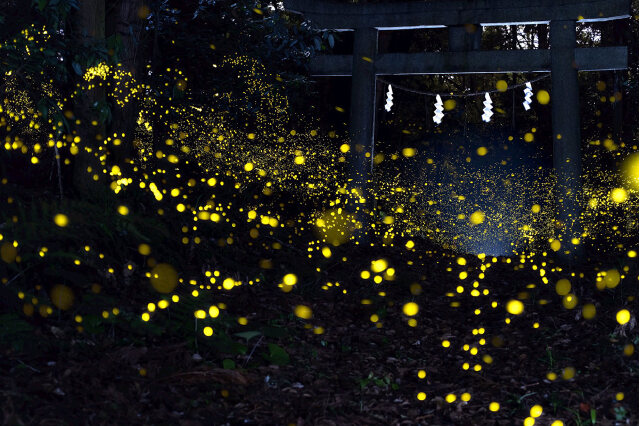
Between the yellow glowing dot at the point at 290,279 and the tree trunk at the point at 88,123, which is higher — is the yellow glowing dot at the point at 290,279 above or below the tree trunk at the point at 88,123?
below

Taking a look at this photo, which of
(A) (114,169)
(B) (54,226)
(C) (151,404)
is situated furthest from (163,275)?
(C) (151,404)

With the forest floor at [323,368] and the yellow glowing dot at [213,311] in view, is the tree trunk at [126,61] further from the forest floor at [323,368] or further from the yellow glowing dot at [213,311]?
the yellow glowing dot at [213,311]

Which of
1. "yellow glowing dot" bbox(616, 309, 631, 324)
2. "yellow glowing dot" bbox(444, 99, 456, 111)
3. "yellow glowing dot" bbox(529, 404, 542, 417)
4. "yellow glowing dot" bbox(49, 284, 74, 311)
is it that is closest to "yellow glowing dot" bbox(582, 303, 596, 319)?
"yellow glowing dot" bbox(616, 309, 631, 324)

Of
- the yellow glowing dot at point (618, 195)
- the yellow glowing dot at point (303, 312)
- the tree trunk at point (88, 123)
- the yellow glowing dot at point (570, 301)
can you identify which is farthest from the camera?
the yellow glowing dot at point (618, 195)

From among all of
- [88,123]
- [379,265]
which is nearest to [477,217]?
[379,265]

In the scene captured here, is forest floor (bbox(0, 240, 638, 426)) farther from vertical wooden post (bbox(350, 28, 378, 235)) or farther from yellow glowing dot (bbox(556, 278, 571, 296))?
vertical wooden post (bbox(350, 28, 378, 235))

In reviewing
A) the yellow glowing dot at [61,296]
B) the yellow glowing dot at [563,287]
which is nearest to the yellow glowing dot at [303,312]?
the yellow glowing dot at [61,296]
